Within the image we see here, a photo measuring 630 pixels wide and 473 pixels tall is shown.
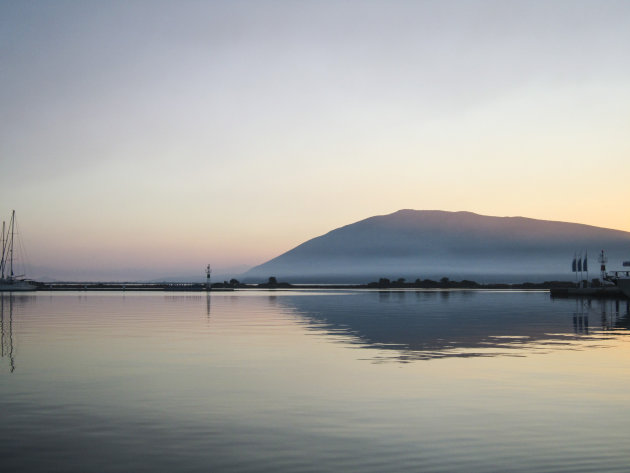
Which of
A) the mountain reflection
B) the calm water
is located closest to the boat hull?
the mountain reflection

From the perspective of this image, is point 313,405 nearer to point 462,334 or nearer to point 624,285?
point 462,334

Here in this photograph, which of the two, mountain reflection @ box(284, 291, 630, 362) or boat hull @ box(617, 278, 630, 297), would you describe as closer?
mountain reflection @ box(284, 291, 630, 362)

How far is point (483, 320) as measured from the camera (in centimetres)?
6669

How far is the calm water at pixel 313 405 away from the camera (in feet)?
52.2

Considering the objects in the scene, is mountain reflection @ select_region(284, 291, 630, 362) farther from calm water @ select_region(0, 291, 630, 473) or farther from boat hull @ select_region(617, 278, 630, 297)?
boat hull @ select_region(617, 278, 630, 297)

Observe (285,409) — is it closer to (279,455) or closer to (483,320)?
(279,455)

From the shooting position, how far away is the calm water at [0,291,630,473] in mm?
15914

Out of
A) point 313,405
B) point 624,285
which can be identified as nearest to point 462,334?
point 313,405

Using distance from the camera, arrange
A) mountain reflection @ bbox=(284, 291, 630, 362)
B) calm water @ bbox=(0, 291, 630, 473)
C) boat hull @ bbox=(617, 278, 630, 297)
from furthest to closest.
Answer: boat hull @ bbox=(617, 278, 630, 297) < mountain reflection @ bbox=(284, 291, 630, 362) < calm water @ bbox=(0, 291, 630, 473)

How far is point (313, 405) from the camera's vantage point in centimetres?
2225

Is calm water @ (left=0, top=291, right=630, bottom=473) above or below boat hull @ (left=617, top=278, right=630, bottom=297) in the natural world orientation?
below

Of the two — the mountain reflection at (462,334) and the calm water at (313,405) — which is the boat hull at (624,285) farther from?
the calm water at (313,405)

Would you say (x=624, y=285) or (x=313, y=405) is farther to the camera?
(x=624, y=285)

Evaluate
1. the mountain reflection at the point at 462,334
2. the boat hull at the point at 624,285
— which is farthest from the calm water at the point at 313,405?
the boat hull at the point at 624,285
